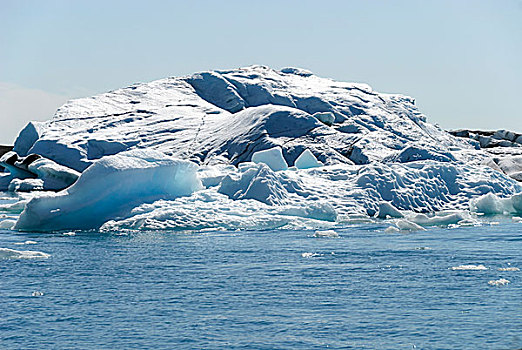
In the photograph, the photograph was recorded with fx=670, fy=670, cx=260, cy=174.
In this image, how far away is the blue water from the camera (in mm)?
5348

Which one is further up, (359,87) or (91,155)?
(359,87)

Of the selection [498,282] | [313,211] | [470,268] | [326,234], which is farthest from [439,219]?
[498,282]

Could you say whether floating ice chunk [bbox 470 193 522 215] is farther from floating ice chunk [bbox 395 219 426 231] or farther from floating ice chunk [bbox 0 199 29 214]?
floating ice chunk [bbox 0 199 29 214]

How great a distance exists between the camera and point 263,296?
6.82 metres

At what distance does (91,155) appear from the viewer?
28781mm

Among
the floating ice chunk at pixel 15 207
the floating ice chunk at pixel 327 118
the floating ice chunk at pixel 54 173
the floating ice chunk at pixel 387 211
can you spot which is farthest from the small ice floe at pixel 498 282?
the floating ice chunk at pixel 327 118

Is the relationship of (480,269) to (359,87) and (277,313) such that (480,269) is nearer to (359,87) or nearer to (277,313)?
(277,313)

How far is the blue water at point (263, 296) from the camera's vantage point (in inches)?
211

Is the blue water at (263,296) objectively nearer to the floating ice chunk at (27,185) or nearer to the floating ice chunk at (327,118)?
the floating ice chunk at (27,185)

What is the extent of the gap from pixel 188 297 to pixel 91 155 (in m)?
23.0

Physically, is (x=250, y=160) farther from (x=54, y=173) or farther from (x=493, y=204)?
(x=493, y=204)

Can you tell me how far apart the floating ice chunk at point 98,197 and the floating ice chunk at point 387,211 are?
16.5ft

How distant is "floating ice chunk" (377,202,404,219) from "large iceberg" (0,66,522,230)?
0.03m

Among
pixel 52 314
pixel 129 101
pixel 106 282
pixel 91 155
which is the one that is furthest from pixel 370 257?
pixel 129 101
